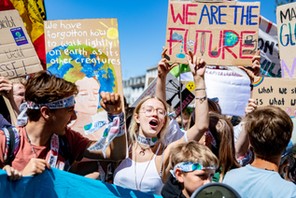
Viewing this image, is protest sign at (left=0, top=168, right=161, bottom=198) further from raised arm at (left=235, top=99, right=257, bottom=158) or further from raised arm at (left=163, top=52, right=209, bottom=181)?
raised arm at (left=235, top=99, right=257, bottom=158)

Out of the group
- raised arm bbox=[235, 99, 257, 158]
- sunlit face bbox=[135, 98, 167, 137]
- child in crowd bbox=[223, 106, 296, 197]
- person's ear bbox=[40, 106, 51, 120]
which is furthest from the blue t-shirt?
→ raised arm bbox=[235, 99, 257, 158]

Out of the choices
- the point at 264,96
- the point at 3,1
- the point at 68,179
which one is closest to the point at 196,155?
the point at 68,179

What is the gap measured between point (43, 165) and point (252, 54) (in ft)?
6.51

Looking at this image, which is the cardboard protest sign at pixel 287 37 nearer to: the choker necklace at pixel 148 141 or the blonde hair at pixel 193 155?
the choker necklace at pixel 148 141

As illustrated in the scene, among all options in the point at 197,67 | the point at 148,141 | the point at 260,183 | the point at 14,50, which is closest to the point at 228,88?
the point at 197,67

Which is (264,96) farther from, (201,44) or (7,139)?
(7,139)

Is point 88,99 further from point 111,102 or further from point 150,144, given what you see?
point 111,102

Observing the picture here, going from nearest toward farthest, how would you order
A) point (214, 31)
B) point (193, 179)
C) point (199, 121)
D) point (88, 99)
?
point (193, 179) → point (199, 121) → point (88, 99) → point (214, 31)

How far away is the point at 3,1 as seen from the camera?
3693mm

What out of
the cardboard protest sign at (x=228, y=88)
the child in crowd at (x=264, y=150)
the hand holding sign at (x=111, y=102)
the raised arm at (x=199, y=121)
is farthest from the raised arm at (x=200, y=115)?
the cardboard protest sign at (x=228, y=88)

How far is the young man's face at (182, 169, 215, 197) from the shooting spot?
246cm

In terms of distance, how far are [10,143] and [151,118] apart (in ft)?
3.35

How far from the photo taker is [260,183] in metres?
2.10

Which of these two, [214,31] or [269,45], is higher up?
[214,31]
